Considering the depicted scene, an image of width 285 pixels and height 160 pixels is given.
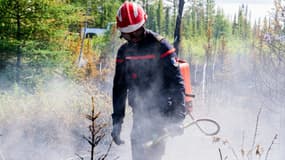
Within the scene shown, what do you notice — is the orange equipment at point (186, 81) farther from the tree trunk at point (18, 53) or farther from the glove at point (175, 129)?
the tree trunk at point (18, 53)

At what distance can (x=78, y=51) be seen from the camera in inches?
977

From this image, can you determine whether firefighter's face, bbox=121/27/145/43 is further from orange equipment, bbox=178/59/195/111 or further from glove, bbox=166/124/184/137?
glove, bbox=166/124/184/137

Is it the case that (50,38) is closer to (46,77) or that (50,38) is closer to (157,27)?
(46,77)

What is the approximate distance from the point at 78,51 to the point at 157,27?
969 inches

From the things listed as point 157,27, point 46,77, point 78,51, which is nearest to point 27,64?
point 46,77

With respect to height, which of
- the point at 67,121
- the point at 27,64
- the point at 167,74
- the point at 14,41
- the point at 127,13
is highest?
the point at 127,13

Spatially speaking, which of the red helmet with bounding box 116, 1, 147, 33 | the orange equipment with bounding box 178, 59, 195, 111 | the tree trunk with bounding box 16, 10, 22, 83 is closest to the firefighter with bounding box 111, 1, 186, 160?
the red helmet with bounding box 116, 1, 147, 33

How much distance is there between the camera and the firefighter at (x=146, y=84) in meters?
3.38

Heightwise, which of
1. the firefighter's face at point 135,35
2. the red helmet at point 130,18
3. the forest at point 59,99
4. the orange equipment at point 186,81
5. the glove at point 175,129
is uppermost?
the red helmet at point 130,18

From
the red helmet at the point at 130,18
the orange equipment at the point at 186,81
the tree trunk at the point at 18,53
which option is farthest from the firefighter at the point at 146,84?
the tree trunk at the point at 18,53

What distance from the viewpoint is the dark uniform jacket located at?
11.2 feet

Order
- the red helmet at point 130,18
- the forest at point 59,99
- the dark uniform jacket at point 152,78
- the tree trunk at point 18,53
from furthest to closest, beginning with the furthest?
the tree trunk at point 18,53
the forest at point 59,99
the dark uniform jacket at point 152,78
the red helmet at point 130,18

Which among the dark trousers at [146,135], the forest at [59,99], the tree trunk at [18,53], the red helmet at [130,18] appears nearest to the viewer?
the red helmet at [130,18]

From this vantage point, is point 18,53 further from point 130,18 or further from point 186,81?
point 130,18
